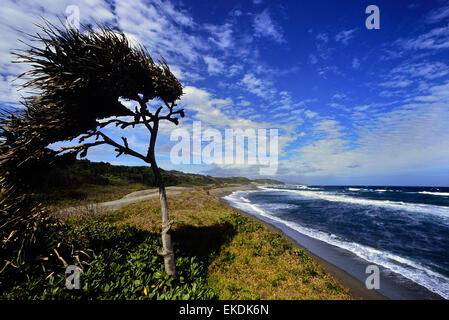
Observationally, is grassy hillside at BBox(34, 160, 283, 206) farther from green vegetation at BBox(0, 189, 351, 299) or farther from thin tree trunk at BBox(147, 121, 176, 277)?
green vegetation at BBox(0, 189, 351, 299)

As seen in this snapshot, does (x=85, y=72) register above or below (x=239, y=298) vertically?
above

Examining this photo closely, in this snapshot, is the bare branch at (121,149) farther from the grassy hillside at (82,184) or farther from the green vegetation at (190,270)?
the green vegetation at (190,270)

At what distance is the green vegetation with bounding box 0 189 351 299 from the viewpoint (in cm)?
496

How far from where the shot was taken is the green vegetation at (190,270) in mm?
4961

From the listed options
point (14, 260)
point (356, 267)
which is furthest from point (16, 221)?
point (356, 267)

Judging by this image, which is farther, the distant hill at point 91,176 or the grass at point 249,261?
the distant hill at point 91,176

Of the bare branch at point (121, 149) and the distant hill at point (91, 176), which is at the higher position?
the bare branch at point (121, 149)

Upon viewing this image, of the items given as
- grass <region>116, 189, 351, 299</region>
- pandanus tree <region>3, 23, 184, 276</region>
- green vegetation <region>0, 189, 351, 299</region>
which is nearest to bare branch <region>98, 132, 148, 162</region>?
pandanus tree <region>3, 23, 184, 276</region>

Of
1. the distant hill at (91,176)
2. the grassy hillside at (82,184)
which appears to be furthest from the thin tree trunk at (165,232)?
the distant hill at (91,176)

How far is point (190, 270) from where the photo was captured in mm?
7105

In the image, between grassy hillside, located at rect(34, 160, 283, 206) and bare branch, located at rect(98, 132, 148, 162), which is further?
grassy hillside, located at rect(34, 160, 283, 206)
